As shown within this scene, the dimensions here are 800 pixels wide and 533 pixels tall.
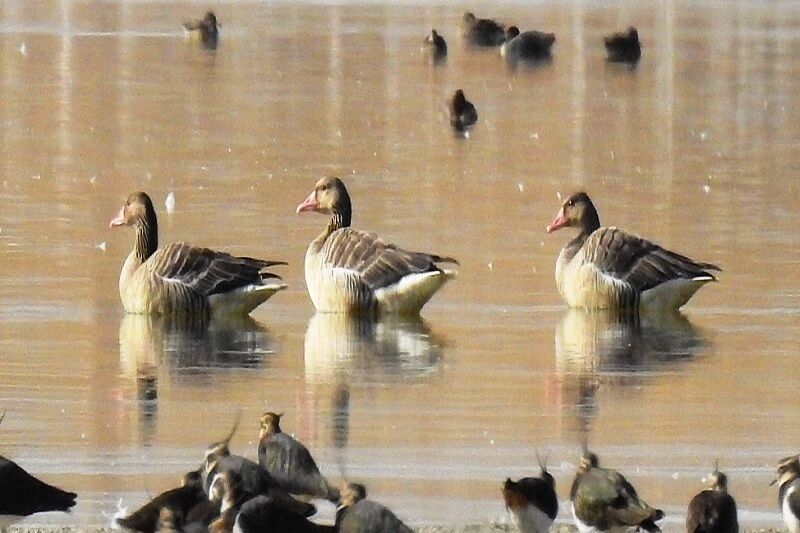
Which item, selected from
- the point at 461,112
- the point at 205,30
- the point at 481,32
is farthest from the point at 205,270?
the point at 481,32

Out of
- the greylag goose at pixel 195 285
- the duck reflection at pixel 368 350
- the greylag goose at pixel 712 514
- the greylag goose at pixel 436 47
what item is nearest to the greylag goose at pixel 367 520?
the greylag goose at pixel 712 514

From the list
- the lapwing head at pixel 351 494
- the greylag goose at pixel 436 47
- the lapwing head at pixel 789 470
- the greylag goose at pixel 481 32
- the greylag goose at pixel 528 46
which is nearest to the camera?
the lapwing head at pixel 351 494

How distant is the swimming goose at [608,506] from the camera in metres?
8.78

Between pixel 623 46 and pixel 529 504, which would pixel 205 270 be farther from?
pixel 623 46

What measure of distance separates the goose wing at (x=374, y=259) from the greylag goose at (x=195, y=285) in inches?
18.3

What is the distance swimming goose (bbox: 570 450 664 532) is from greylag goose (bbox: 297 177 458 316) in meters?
6.70

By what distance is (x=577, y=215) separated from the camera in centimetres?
1717

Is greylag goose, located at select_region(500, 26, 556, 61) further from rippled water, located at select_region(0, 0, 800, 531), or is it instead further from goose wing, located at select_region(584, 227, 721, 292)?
goose wing, located at select_region(584, 227, 721, 292)

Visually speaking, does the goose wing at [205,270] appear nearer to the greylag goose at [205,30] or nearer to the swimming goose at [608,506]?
the swimming goose at [608,506]

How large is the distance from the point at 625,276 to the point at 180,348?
11.1ft

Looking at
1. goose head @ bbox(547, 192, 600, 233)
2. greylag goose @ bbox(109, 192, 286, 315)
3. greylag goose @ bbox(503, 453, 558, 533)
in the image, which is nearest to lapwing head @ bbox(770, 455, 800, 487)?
greylag goose @ bbox(503, 453, 558, 533)

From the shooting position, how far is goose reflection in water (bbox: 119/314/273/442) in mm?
13641

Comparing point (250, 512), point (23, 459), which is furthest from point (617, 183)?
point (250, 512)

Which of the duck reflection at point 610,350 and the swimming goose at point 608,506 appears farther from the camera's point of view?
the duck reflection at point 610,350
